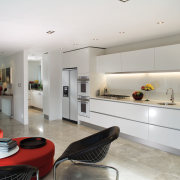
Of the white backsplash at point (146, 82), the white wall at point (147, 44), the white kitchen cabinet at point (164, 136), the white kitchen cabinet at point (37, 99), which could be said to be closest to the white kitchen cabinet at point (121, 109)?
the white kitchen cabinet at point (164, 136)

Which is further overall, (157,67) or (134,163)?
(157,67)

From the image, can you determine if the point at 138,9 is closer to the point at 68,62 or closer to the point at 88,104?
the point at 88,104

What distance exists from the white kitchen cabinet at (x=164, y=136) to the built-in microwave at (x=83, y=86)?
2293 mm

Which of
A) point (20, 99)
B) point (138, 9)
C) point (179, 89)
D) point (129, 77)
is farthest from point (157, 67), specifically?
point (20, 99)

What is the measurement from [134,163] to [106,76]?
318 centimetres

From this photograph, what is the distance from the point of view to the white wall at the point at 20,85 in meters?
6.02

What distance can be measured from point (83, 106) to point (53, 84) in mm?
1511

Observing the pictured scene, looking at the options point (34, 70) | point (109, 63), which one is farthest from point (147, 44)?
point (34, 70)

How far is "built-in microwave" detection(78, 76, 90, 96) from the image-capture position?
566cm

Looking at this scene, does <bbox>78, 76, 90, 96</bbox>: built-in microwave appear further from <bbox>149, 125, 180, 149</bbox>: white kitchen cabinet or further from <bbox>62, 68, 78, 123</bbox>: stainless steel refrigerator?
<bbox>149, 125, 180, 149</bbox>: white kitchen cabinet

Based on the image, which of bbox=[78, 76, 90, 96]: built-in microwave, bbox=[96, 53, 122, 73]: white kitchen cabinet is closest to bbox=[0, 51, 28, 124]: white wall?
bbox=[78, 76, 90, 96]: built-in microwave

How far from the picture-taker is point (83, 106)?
5.83m

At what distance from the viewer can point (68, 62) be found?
639 cm

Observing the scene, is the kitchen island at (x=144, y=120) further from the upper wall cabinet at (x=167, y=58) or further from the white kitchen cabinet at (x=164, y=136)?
the upper wall cabinet at (x=167, y=58)
